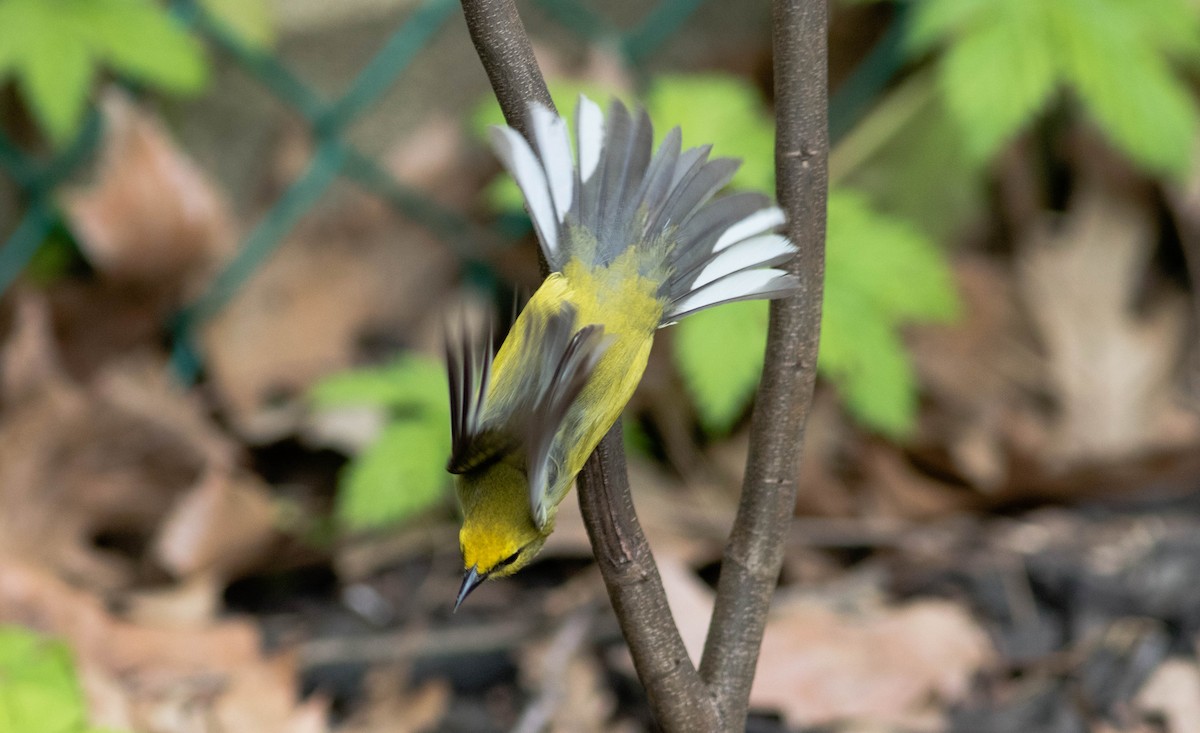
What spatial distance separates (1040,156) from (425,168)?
154cm

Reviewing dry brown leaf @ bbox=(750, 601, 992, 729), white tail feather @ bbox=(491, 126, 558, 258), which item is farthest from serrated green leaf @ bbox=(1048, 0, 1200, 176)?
white tail feather @ bbox=(491, 126, 558, 258)

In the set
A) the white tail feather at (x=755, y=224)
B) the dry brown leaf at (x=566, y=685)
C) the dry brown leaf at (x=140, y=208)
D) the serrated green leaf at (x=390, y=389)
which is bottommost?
the dry brown leaf at (x=566, y=685)

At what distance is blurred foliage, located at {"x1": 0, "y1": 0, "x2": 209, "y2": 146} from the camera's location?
208cm

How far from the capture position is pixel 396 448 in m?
2.21

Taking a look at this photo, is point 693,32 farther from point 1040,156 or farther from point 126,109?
point 126,109

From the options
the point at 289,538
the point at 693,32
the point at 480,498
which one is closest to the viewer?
the point at 480,498

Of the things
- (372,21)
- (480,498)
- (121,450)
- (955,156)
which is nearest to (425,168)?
(372,21)

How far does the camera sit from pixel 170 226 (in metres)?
2.50

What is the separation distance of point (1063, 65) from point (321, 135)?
5.20 feet

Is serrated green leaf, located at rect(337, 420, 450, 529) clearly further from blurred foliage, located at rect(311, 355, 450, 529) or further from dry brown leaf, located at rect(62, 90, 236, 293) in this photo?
dry brown leaf, located at rect(62, 90, 236, 293)

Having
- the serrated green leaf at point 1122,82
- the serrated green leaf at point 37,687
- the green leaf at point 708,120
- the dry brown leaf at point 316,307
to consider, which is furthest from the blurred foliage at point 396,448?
the serrated green leaf at point 1122,82

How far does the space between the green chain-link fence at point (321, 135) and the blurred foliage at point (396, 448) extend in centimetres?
45

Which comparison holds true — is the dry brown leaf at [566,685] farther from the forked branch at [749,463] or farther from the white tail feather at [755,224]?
the white tail feather at [755,224]

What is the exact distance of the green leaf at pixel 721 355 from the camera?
2.05 meters
